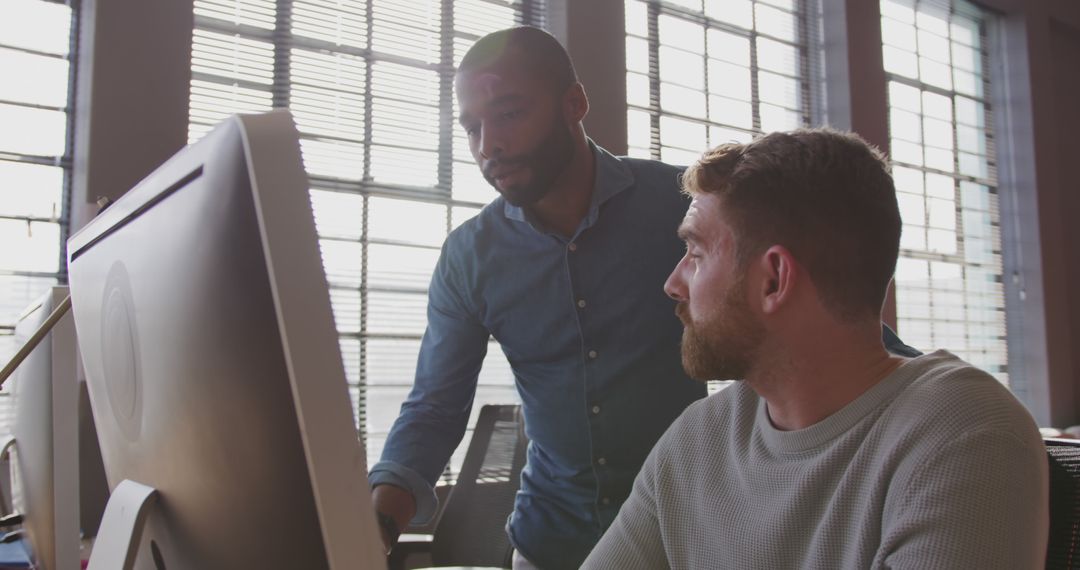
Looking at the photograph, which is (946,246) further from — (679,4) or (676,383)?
(676,383)

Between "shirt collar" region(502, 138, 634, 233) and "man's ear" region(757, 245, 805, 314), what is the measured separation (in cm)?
65

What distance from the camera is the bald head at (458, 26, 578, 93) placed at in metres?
1.70

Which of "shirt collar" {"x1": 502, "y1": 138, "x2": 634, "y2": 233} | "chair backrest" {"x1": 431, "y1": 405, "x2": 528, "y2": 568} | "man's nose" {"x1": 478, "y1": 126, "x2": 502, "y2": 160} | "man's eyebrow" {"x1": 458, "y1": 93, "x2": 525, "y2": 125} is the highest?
"man's eyebrow" {"x1": 458, "y1": 93, "x2": 525, "y2": 125}

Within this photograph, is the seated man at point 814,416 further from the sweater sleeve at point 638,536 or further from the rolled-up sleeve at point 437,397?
the rolled-up sleeve at point 437,397

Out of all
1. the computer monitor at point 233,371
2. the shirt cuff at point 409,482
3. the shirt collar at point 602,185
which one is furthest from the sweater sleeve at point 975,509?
the shirt collar at point 602,185

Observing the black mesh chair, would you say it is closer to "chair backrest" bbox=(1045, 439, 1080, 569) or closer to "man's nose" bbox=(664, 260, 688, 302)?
"man's nose" bbox=(664, 260, 688, 302)

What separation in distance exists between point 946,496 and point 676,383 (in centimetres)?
87

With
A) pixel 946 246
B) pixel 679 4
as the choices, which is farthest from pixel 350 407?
pixel 946 246

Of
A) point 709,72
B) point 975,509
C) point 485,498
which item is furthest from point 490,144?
point 709,72

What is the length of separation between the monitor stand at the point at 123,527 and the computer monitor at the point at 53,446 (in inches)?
17.3

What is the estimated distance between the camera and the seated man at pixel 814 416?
85 centimetres

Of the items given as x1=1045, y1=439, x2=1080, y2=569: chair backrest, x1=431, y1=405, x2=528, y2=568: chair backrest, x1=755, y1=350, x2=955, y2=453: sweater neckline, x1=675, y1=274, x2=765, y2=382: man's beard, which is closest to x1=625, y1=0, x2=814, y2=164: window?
x1=431, y1=405, x2=528, y2=568: chair backrest

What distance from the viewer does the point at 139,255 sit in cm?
63

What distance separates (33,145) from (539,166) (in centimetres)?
246
